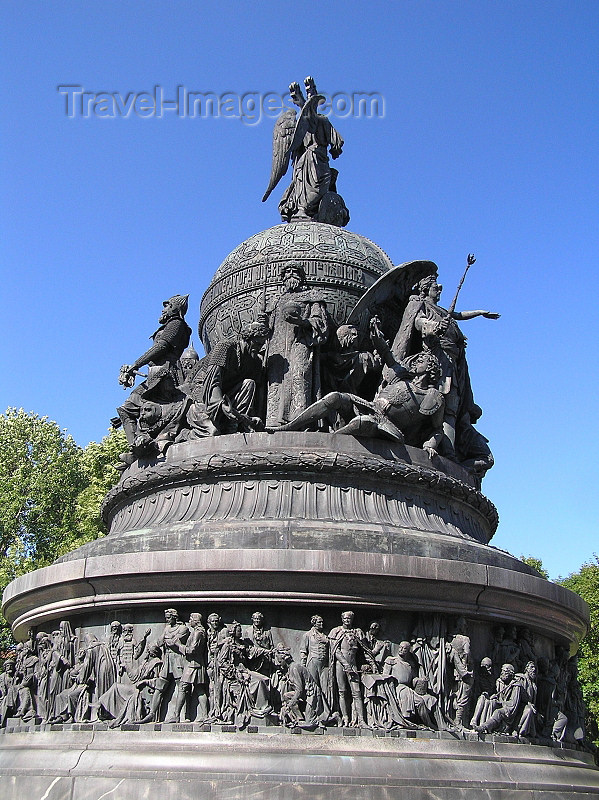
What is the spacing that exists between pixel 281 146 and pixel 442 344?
6805 mm

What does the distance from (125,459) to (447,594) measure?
5.75m

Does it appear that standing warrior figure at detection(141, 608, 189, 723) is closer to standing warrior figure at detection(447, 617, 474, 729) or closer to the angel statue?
standing warrior figure at detection(447, 617, 474, 729)

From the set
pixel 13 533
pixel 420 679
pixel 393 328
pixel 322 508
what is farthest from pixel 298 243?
pixel 13 533

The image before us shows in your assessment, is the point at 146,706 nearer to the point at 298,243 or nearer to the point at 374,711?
the point at 374,711

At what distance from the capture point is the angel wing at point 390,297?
1455 centimetres

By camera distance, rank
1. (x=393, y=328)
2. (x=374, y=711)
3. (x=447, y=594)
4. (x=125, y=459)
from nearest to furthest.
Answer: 1. (x=374, y=711)
2. (x=447, y=594)
3. (x=125, y=459)
4. (x=393, y=328)

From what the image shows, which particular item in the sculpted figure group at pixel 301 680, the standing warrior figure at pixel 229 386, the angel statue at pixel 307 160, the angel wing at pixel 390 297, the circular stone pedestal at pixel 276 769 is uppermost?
the angel statue at pixel 307 160

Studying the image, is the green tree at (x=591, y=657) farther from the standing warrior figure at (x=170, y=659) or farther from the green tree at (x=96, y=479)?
the standing warrior figure at (x=170, y=659)

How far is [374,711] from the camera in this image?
32.0 ft

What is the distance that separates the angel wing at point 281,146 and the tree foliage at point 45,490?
529 inches

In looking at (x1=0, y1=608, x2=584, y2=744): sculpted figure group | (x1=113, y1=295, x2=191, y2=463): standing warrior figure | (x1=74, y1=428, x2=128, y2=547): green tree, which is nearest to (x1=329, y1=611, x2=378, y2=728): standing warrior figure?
(x1=0, y1=608, x2=584, y2=744): sculpted figure group

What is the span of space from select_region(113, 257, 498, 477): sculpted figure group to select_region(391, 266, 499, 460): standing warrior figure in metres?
0.02

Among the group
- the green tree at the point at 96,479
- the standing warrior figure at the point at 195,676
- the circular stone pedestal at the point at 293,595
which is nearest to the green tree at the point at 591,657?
the green tree at the point at 96,479

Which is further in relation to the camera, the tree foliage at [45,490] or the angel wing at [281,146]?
the tree foliage at [45,490]
